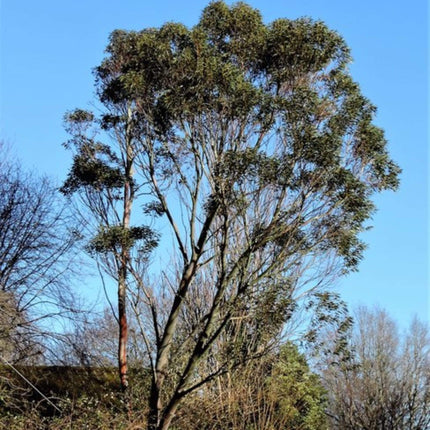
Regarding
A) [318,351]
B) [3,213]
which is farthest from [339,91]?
[3,213]

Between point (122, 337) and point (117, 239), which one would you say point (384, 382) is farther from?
point (117, 239)

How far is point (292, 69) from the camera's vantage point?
27.6 feet

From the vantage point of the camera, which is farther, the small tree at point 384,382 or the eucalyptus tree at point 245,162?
the small tree at point 384,382

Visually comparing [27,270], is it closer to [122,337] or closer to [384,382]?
[122,337]

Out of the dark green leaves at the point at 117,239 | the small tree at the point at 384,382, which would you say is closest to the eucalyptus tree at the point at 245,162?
the dark green leaves at the point at 117,239

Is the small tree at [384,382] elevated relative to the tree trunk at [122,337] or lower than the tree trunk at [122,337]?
elevated

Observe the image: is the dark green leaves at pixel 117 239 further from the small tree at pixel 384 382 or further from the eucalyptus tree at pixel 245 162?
the small tree at pixel 384 382

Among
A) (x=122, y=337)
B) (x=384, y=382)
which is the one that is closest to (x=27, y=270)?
(x=122, y=337)

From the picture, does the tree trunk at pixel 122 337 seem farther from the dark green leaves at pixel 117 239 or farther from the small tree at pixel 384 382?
the small tree at pixel 384 382

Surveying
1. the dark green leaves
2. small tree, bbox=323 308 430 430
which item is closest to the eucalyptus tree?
the dark green leaves

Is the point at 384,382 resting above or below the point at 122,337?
above

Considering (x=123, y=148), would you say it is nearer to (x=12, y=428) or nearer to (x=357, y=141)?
(x=357, y=141)

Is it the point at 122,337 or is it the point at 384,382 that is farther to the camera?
the point at 384,382

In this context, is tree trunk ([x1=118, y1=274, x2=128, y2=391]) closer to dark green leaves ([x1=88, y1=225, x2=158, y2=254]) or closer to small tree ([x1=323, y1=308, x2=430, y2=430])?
dark green leaves ([x1=88, y1=225, x2=158, y2=254])
